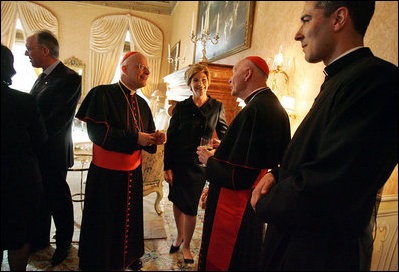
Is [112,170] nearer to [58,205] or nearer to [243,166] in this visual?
[58,205]

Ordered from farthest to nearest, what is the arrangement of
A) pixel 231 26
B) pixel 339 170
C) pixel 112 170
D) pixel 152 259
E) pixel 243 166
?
pixel 231 26 → pixel 152 259 → pixel 112 170 → pixel 243 166 → pixel 339 170

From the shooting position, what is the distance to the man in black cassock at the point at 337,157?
67 cm

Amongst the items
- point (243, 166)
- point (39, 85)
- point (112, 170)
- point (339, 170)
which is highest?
point (39, 85)

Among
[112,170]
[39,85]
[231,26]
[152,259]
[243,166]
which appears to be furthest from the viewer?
[231,26]

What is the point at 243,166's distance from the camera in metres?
1.35

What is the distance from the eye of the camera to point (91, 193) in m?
1.81

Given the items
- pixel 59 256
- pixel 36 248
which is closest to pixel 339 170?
pixel 59 256

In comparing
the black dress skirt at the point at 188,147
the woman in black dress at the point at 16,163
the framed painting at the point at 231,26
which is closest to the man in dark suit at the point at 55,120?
the woman in black dress at the point at 16,163

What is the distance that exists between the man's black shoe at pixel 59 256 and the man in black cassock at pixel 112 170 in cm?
33

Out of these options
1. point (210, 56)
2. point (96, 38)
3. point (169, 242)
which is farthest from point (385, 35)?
point (96, 38)

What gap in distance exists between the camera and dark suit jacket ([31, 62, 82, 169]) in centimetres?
186

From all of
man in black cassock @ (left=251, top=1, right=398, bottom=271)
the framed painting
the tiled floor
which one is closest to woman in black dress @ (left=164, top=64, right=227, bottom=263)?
the tiled floor

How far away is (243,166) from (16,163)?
133 cm

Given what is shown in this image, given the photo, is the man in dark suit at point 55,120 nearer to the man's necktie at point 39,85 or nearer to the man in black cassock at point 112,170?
the man's necktie at point 39,85
